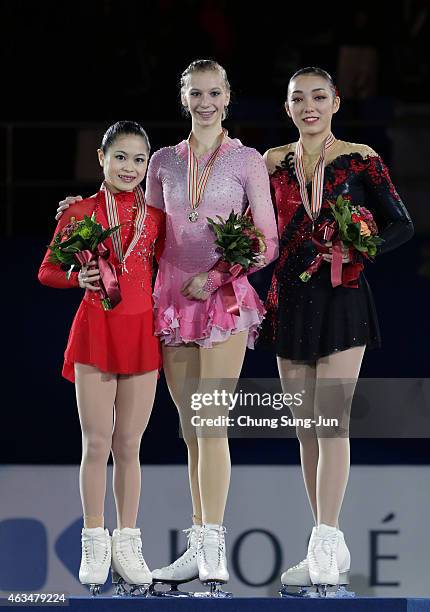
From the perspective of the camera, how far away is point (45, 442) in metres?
5.56

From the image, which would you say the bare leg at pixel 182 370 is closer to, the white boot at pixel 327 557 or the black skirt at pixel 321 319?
the black skirt at pixel 321 319

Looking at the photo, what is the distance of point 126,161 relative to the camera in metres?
4.09

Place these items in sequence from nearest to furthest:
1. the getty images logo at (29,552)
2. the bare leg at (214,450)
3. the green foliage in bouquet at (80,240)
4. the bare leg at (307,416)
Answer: the green foliage in bouquet at (80,240) → the bare leg at (214,450) → the bare leg at (307,416) → the getty images logo at (29,552)

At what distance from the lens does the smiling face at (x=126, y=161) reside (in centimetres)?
409

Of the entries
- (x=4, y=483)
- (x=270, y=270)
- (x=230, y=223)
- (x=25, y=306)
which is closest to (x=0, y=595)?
(x=4, y=483)

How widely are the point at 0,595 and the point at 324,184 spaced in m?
1.66

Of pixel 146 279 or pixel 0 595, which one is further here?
pixel 0 595

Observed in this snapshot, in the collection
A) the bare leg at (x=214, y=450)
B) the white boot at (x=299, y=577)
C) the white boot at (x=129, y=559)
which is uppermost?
the bare leg at (x=214, y=450)

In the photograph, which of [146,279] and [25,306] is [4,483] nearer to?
[146,279]

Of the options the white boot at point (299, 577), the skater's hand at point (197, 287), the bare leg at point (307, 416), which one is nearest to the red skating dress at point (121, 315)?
the skater's hand at point (197, 287)

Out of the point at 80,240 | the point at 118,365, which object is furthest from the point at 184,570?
the point at 80,240

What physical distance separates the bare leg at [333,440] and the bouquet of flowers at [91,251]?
669mm

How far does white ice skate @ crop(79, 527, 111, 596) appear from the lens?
4.03 metres

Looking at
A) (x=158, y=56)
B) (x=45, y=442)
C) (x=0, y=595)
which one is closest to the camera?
(x=0, y=595)
